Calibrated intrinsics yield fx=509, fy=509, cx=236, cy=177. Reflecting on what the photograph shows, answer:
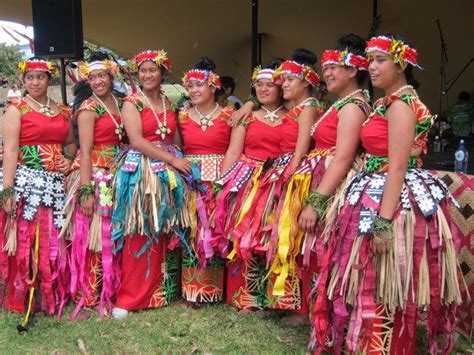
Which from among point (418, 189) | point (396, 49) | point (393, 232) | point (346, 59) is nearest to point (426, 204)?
point (418, 189)

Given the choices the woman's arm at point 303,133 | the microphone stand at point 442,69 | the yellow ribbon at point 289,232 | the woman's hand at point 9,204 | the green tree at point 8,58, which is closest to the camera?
the yellow ribbon at point 289,232

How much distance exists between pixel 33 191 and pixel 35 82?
0.62m

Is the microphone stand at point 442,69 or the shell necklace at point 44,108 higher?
the microphone stand at point 442,69

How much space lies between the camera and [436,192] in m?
2.15

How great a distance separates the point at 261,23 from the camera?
7.34m

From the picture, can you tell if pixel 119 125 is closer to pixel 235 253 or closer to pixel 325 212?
pixel 235 253

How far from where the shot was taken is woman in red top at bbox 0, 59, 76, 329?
2.85 metres

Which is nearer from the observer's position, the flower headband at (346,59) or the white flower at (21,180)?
the flower headband at (346,59)

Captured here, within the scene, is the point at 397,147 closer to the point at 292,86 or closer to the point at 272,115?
the point at 292,86

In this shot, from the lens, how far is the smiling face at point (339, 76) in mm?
2428

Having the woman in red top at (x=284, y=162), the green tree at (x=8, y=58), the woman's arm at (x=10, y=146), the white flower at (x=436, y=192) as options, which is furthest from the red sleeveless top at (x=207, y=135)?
the green tree at (x=8, y=58)

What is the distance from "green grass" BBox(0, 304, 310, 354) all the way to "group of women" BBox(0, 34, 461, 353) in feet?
0.31

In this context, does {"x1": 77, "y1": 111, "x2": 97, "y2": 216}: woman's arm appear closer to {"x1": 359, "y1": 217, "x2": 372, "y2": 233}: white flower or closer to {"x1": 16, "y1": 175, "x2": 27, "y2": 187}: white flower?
{"x1": 16, "y1": 175, "x2": 27, "y2": 187}: white flower

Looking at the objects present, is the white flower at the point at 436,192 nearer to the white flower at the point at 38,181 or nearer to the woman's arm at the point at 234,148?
the woman's arm at the point at 234,148
